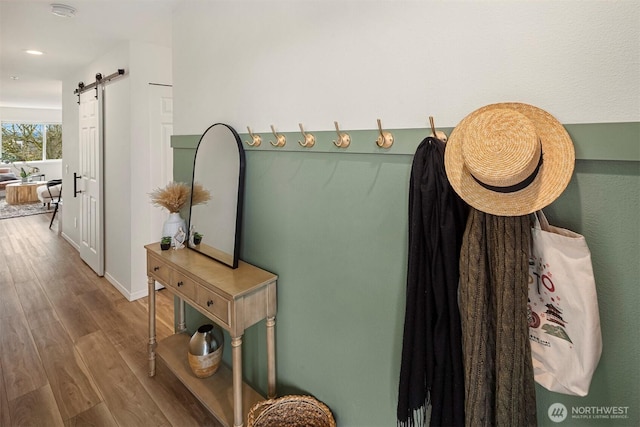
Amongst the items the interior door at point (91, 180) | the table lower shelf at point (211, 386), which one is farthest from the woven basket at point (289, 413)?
the interior door at point (91, 180)

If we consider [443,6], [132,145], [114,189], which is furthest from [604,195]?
[114,189]

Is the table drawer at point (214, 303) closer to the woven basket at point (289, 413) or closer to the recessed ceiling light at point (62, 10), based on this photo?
the woven basket at point (289, 413)

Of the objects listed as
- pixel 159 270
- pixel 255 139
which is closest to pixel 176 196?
pixel 159 270

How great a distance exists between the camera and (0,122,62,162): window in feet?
29.4

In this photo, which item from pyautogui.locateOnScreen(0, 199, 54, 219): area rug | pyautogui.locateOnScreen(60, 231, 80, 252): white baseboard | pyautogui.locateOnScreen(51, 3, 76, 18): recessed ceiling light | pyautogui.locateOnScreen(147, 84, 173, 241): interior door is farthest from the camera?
pyautogui.locateOnScreen(0, 199, 54, 219): area rug

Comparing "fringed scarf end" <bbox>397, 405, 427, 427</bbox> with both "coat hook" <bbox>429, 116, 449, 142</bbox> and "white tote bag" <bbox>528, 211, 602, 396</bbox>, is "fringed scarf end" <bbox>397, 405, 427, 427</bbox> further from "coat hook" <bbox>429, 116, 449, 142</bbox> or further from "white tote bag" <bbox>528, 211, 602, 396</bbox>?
"coat hook" <bbox>429, 116, 449, 142</bbox>

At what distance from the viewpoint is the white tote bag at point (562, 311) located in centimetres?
73

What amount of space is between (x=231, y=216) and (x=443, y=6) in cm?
126

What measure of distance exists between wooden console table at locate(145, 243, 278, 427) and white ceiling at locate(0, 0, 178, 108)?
163 cm

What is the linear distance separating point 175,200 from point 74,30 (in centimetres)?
191

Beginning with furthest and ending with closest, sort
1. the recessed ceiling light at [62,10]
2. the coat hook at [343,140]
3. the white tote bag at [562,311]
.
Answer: the recessed ceiling light at [62,10]
the coat hook at [343,140]
the white tote bag at [562,311]

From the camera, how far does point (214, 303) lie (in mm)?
1443

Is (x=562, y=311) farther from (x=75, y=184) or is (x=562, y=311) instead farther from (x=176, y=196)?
(x=75, y=184)

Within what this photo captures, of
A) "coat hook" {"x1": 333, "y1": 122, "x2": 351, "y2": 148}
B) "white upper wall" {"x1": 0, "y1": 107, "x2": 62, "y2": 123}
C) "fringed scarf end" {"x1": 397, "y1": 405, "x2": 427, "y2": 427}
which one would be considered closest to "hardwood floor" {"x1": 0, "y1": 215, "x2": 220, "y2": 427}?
"fringed scarf end" {"x1": 397, "y1": 405, "x2": 427, "y2": 427}
